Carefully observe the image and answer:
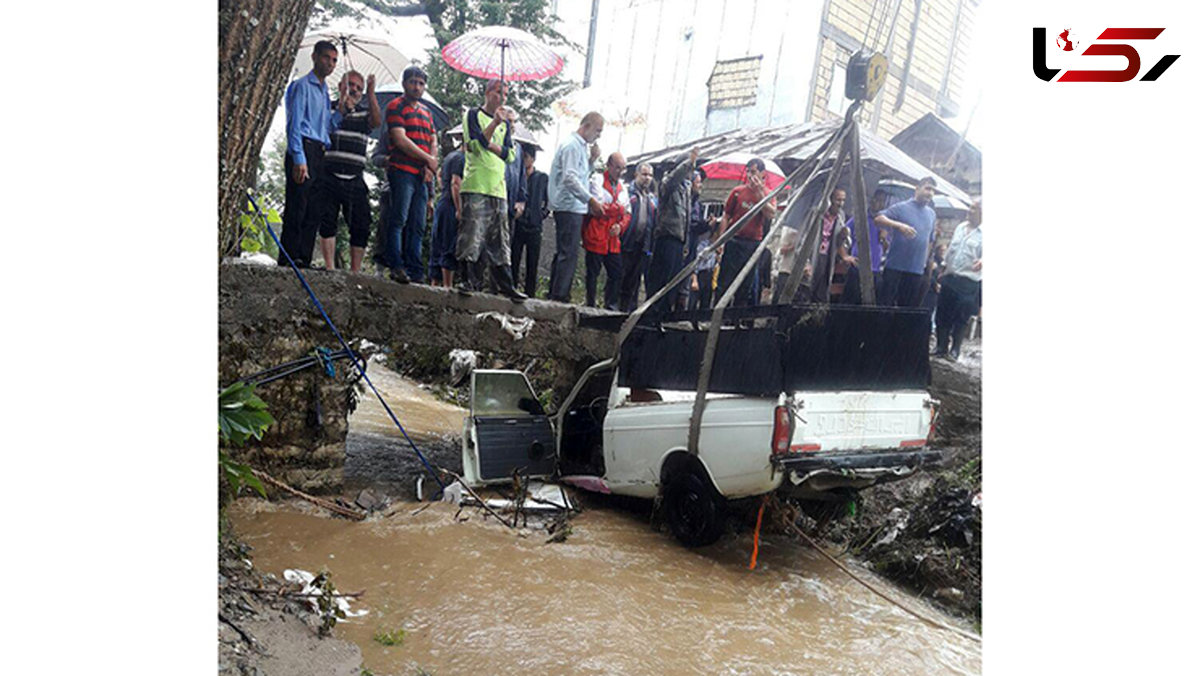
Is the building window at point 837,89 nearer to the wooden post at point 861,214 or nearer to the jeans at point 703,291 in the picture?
the jeans at point 703,291

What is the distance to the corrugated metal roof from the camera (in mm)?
4930

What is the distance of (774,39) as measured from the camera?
5082mm

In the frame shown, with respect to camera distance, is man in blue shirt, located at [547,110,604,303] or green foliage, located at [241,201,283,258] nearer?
green foliage, located at [241,201,283,258]

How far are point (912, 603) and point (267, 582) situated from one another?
292 centimetres

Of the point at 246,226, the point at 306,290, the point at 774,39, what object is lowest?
the point at 306,290

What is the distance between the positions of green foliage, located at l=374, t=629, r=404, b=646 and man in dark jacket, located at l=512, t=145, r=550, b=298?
2926 millimetres

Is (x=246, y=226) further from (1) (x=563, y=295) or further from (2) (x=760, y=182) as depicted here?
(2) (x=760, y=182)

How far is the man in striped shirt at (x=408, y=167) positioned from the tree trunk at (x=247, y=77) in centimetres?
252

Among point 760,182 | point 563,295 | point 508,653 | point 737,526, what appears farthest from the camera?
point 563,295

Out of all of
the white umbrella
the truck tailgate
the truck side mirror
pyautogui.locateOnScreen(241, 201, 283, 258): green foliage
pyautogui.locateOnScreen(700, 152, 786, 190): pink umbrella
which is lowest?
the truck side mirror

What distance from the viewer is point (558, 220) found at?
5.13m

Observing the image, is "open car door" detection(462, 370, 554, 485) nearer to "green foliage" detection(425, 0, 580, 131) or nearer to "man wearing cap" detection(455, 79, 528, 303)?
"man wearing cap" detection(455, 79, 528, 303)

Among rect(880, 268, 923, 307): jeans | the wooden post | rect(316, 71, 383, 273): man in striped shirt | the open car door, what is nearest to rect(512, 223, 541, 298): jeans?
the open car door
